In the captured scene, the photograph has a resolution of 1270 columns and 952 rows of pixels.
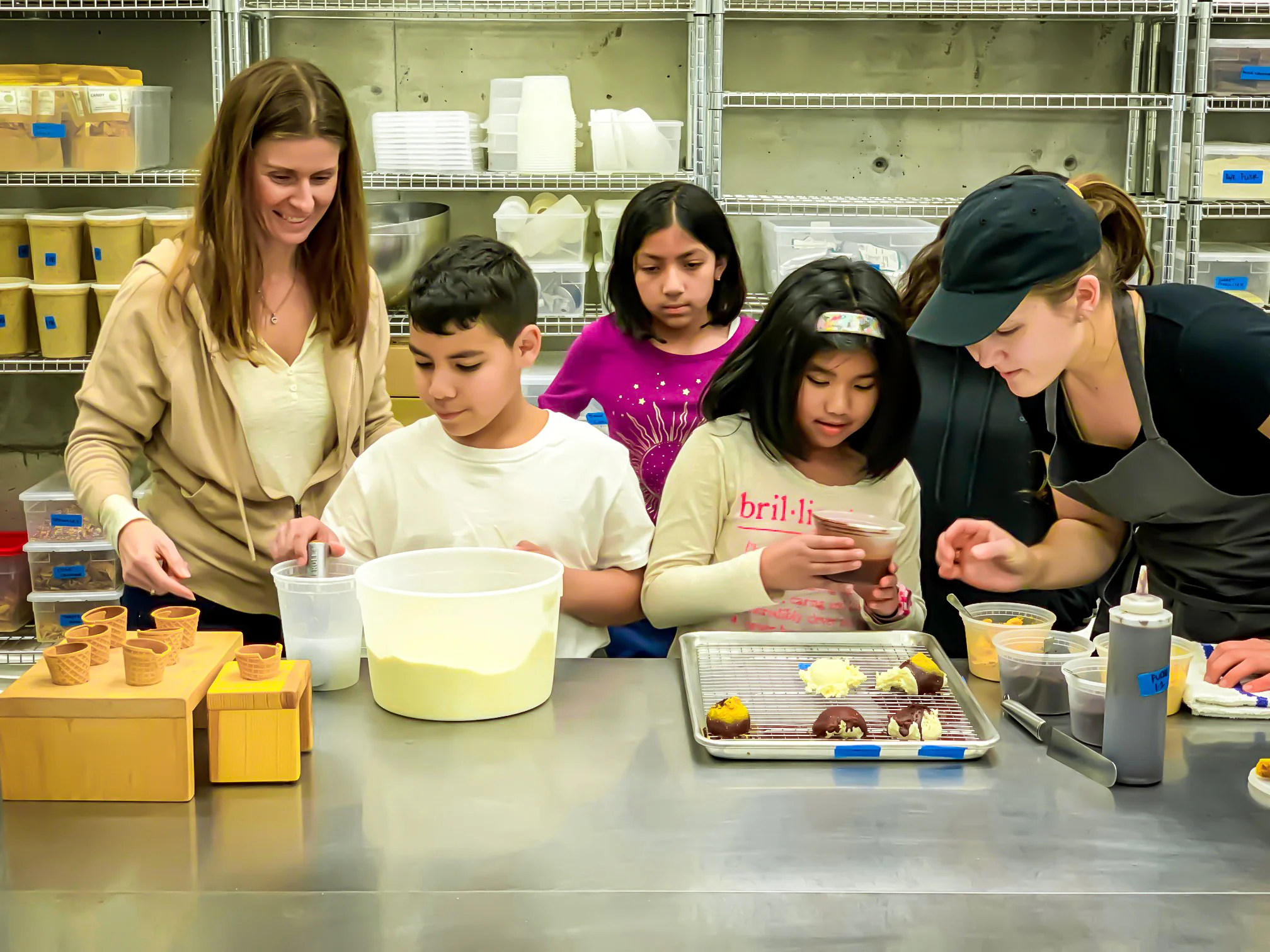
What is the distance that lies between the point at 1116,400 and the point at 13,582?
306cm

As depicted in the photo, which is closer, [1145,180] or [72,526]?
[72,526]

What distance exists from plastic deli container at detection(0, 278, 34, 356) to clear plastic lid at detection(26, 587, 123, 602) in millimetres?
665

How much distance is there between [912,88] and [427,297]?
101 inches

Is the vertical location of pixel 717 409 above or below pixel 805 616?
above

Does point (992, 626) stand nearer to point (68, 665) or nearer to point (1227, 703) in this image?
point (1227, 703)

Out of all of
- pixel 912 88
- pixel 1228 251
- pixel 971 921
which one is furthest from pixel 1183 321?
pixel 912 88

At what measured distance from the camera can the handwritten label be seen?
132 inches

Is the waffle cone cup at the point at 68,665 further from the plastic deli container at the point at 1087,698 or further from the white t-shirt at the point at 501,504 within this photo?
the plastic deli container at the point at 1087,698

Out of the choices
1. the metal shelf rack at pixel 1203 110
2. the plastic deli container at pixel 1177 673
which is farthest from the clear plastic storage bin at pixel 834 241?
the plastic deli container at pixel 1177 673

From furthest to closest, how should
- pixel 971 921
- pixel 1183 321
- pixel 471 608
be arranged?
pixel 1183 321
pixel 471 608
pixel 971 921

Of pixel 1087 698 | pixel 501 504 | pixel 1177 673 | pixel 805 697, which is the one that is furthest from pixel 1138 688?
pixel 501 504

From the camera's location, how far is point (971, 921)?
102cm

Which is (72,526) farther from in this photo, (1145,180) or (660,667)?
(1145,180)

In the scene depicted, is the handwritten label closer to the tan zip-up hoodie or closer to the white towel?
the white towel
